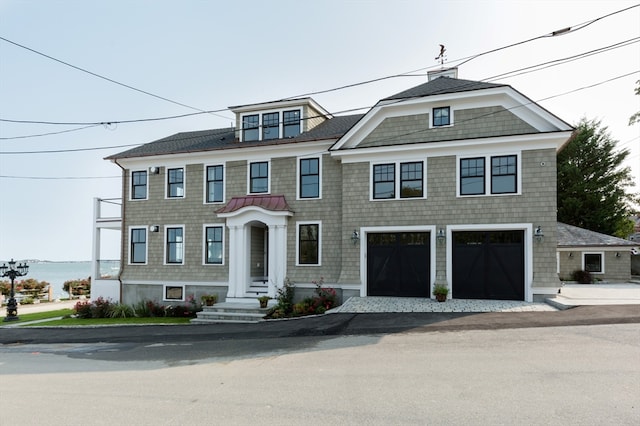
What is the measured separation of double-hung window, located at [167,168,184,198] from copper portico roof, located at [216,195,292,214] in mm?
2678

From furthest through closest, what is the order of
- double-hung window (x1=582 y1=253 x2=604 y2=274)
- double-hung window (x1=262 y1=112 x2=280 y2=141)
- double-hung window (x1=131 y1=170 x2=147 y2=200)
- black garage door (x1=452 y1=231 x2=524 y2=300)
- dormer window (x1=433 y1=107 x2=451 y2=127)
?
double-hung window (x1=582 y1=253 x2=604 y2=274), double-hung window (x1=131 y1=170 x2=147 y2=200), double-hung window (x1=262 y1=112 x2=280 y2=141), dormer window (x1=433 y1=107 x2=451 y2=127), black garage door (x1=452 y1=231 x2=524 y2=300)

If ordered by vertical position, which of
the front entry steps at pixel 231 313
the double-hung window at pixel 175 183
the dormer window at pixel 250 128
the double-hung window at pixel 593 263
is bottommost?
the front entry steps at pixel 231 313

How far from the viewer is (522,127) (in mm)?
15547

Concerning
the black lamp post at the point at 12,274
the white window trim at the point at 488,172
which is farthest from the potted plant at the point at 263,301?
the black lamp post at the point at 12,274

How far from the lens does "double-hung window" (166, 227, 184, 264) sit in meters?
20.4

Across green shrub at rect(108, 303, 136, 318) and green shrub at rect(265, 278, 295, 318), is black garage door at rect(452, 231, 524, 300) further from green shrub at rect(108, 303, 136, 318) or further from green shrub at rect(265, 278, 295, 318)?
green shrub at rect(108, 303, 136, 318)

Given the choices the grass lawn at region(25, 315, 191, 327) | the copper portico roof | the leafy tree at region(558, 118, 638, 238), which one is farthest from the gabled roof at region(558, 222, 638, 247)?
the grass lawn at region(25, 315, 191, 327)

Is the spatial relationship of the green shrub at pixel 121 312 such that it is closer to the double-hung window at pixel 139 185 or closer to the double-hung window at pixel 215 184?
the double-hung window at pixel 139 185

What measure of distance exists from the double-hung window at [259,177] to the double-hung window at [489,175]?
814 cm

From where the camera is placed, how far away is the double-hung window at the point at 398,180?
54.7ft

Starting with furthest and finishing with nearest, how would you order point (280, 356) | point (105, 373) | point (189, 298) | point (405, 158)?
1. point (189, 298)
2. point (405, 158)
3. point (280, 356)
4. point (105, 373)

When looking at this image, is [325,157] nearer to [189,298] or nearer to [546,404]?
[189,298]

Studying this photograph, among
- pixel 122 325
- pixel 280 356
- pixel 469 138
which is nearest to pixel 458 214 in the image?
pixel 469 138

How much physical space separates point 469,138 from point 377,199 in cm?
398
